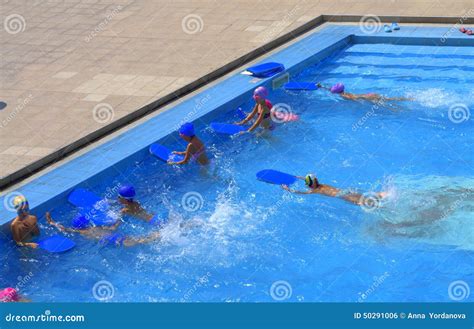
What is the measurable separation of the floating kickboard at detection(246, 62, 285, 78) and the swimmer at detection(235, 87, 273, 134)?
1.36 metres

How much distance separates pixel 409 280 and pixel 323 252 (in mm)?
1132

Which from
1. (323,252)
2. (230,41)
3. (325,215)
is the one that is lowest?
(323,252)

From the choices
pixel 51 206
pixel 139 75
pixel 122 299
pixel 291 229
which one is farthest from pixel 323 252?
pixel 139 75

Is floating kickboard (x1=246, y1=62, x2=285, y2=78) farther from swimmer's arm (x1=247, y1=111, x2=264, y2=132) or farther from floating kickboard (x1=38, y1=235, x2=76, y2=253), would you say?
floating kickboard (x1=38, y1=235, x2=76, y2=253)

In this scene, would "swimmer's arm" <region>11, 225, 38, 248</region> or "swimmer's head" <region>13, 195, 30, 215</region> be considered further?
"swimmer's arm" <region>11, 225, 38, 248</region>

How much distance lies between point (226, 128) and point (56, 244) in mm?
3686

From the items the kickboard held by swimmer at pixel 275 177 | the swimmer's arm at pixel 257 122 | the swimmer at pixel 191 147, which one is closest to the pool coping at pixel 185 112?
the swimmer at pixel 191 147

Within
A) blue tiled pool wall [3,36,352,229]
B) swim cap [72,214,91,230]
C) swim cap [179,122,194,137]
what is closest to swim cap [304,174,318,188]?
swim cap [179,122,194,137]

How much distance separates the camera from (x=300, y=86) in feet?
47.8

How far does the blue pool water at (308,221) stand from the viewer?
32.2ft

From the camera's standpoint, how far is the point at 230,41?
1599 centimetres

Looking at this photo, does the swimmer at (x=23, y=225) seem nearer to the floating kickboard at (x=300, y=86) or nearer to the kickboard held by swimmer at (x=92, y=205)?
the kickboard held by swimmer at (x=92, y=205)

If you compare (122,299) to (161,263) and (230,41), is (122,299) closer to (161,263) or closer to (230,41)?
(161,263)

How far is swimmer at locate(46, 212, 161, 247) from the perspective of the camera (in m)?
10.6
